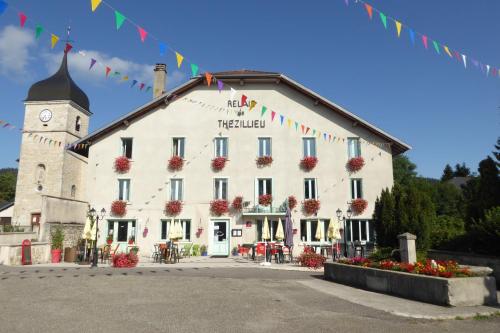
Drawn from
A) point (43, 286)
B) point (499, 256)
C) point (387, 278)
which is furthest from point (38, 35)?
point (499, 256)

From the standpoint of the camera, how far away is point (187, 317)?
6.93 m

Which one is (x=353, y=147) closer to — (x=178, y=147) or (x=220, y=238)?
(x=220, y=238)

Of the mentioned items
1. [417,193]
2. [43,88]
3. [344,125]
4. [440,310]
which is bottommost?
[440,310]

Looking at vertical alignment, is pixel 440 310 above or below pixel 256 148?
below

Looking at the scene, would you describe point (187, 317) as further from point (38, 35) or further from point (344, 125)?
point (344, 125)

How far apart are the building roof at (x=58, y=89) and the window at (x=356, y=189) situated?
25861mm

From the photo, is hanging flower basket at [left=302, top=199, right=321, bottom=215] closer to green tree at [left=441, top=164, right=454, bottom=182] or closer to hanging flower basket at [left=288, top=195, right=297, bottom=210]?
hanging flower basket at [left=288, top=195, right=297, bottom=210]

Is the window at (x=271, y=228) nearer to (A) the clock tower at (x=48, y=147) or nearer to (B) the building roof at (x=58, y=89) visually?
(A) the clock tower at (x=48, y=147)

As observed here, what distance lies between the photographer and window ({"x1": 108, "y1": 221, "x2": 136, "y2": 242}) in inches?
883

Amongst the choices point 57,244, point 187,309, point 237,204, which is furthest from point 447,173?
point 187,309

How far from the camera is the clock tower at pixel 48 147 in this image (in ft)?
Answer: 110

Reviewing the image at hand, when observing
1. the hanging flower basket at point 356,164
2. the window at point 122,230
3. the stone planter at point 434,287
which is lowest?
the stone planter at point 434,287

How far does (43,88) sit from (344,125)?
1071 inches

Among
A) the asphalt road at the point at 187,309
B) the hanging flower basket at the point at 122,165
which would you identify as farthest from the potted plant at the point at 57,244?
the asphalt road at the point at 187,309
